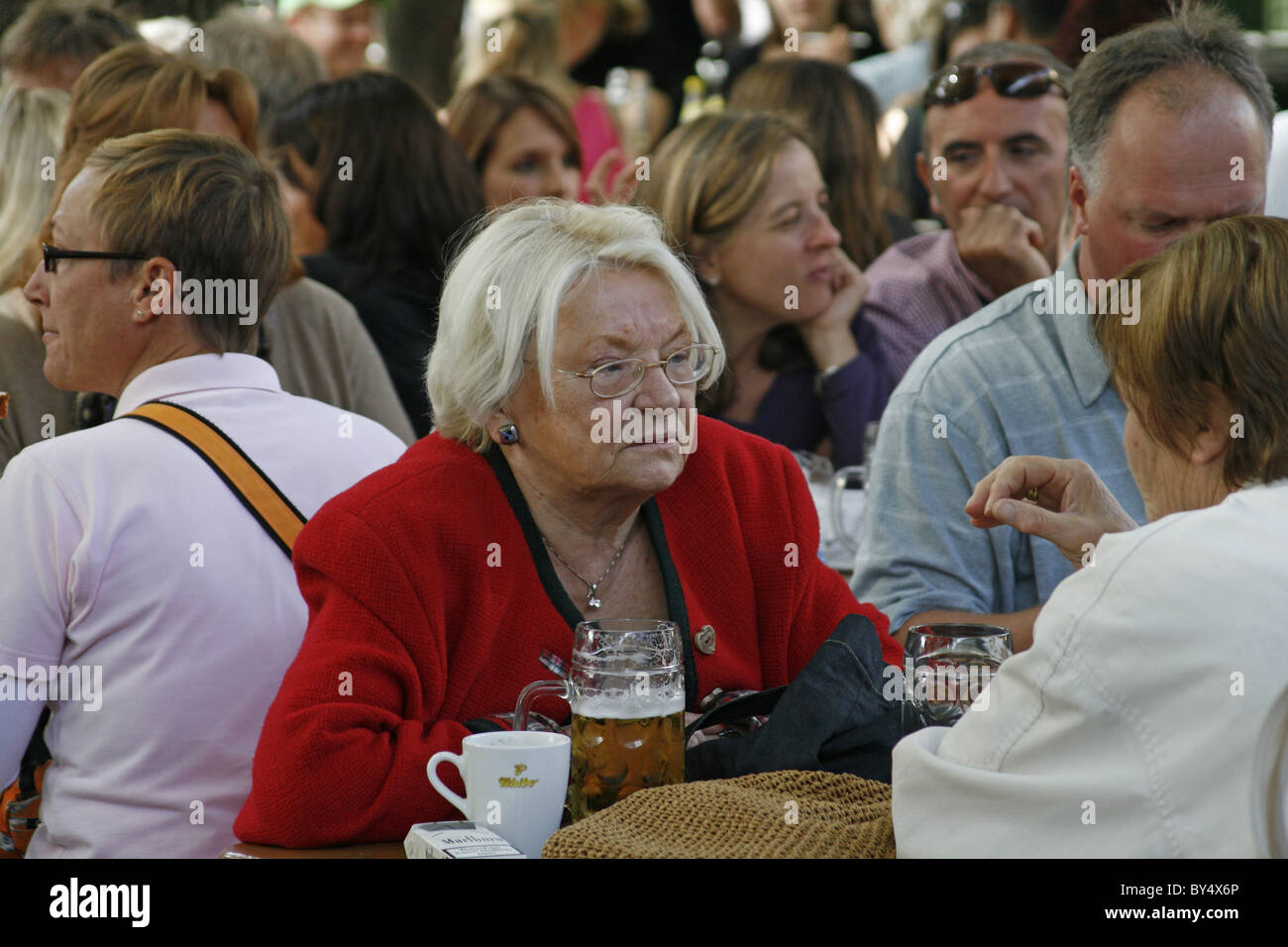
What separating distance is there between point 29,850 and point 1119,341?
1863 mm

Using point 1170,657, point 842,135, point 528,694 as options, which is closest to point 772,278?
point 842,135

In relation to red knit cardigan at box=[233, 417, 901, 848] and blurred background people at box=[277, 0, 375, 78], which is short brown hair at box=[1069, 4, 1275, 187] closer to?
red knit cardigan at box=[233, 417, 901, 848]

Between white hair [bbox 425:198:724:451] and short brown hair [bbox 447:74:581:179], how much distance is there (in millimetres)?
3202

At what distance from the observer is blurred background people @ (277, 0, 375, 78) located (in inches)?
321

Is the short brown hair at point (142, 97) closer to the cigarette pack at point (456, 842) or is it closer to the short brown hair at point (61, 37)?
the short brown hair at point (61, 37)

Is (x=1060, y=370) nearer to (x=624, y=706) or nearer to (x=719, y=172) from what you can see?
(x=624, y=706)

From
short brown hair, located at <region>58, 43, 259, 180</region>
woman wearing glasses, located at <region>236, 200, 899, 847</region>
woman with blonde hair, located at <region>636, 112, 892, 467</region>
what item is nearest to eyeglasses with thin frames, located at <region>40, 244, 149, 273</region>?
woman wearing glasses, located at <region>236, 200, 899, 847</region>

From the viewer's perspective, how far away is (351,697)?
1992 mm

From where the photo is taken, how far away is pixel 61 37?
5137 mm

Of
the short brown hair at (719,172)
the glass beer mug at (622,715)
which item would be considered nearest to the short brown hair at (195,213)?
the glass beer mug at (622,715)

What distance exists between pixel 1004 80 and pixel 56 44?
326 centimetres

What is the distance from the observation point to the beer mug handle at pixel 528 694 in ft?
6.53

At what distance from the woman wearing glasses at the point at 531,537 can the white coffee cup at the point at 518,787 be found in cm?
19
